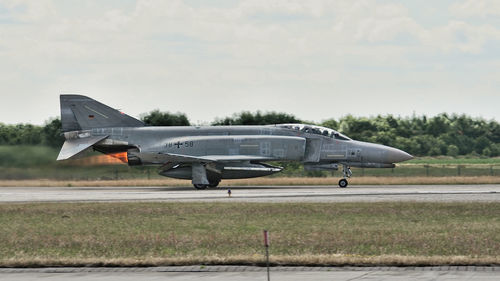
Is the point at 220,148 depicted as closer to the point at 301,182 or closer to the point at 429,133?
the point at 301,182

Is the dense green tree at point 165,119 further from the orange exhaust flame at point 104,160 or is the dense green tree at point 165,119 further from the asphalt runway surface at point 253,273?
the asphalt runway surface at point 253,273

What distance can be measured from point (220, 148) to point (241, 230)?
66.3 feet

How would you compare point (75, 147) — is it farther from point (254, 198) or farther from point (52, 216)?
point (52, 216)

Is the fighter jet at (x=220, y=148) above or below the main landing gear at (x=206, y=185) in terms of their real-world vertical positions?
above

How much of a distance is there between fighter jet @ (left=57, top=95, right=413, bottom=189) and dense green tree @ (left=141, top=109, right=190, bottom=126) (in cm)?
785

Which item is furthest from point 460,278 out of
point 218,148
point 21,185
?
point 21,185

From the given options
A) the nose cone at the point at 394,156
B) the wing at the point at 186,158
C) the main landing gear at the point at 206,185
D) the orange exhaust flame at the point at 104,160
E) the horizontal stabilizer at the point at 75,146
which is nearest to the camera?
the wing at the point at 186,158

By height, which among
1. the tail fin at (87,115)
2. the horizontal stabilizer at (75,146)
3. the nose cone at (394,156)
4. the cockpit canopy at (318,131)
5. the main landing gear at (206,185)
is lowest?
the main landing gear at (206,185)

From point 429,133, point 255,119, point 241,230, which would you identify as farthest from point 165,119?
point 429,133

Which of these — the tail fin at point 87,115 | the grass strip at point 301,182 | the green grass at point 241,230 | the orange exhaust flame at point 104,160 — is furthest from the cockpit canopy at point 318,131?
the green grass at point 241,230

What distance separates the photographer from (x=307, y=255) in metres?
13.9

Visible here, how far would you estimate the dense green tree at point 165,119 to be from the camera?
47938 mm

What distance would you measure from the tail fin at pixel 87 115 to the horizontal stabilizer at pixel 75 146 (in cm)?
82

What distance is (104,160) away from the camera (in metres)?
39.5
